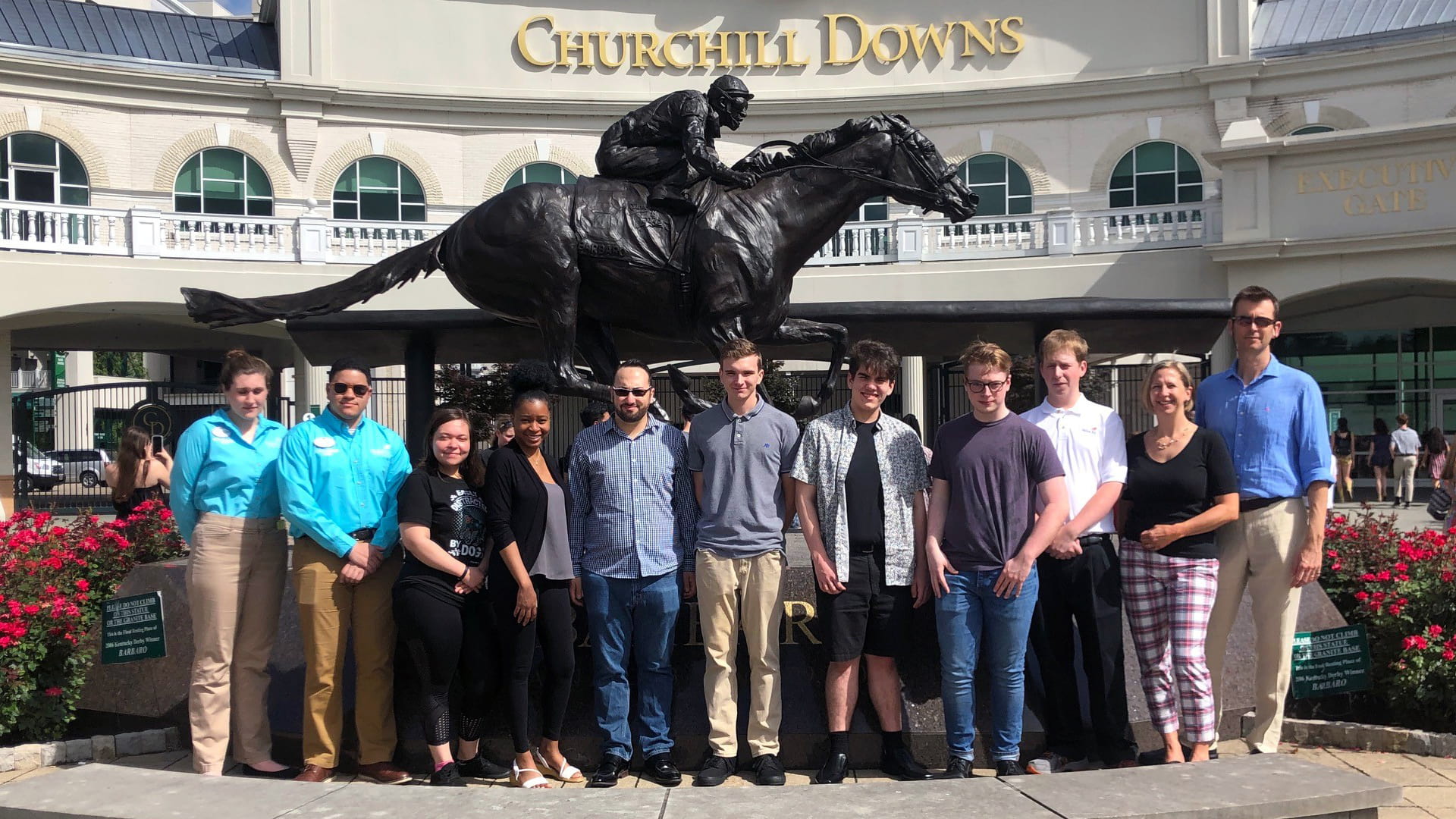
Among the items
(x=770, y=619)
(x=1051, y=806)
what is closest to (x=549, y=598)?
(x=770, y=619)

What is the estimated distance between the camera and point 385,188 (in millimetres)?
25000

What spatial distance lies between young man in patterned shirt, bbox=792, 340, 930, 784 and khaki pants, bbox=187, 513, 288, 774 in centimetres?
239

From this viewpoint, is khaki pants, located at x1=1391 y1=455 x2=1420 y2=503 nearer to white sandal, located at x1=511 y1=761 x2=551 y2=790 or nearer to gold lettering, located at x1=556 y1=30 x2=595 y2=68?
gold lettering, located at x1=556 y1=30 x2=595 y2=68

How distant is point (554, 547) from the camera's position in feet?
16.9

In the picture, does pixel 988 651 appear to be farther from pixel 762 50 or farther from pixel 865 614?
pixel 762 50

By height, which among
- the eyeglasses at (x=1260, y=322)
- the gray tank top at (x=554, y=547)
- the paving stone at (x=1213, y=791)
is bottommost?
the paving stone at (x=1213, y=791)

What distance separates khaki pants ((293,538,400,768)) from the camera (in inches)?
204

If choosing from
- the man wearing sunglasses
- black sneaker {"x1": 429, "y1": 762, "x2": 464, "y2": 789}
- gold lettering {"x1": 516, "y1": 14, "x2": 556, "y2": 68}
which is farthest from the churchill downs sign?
black sneaker {"x1": 429, "y1": 762, "x2": 464, "y2": 789}

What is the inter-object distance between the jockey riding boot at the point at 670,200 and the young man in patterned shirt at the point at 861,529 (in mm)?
2012

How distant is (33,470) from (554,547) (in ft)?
93.9

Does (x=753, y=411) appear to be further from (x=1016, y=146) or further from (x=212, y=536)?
(x=1016, y=146)

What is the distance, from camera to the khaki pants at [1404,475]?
20203mm

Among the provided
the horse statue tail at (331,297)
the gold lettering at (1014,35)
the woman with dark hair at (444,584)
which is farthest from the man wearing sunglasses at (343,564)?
the gold lettering at (1014,35)

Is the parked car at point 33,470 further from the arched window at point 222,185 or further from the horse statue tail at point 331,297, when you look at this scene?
the horse statue tail at point 331,297
